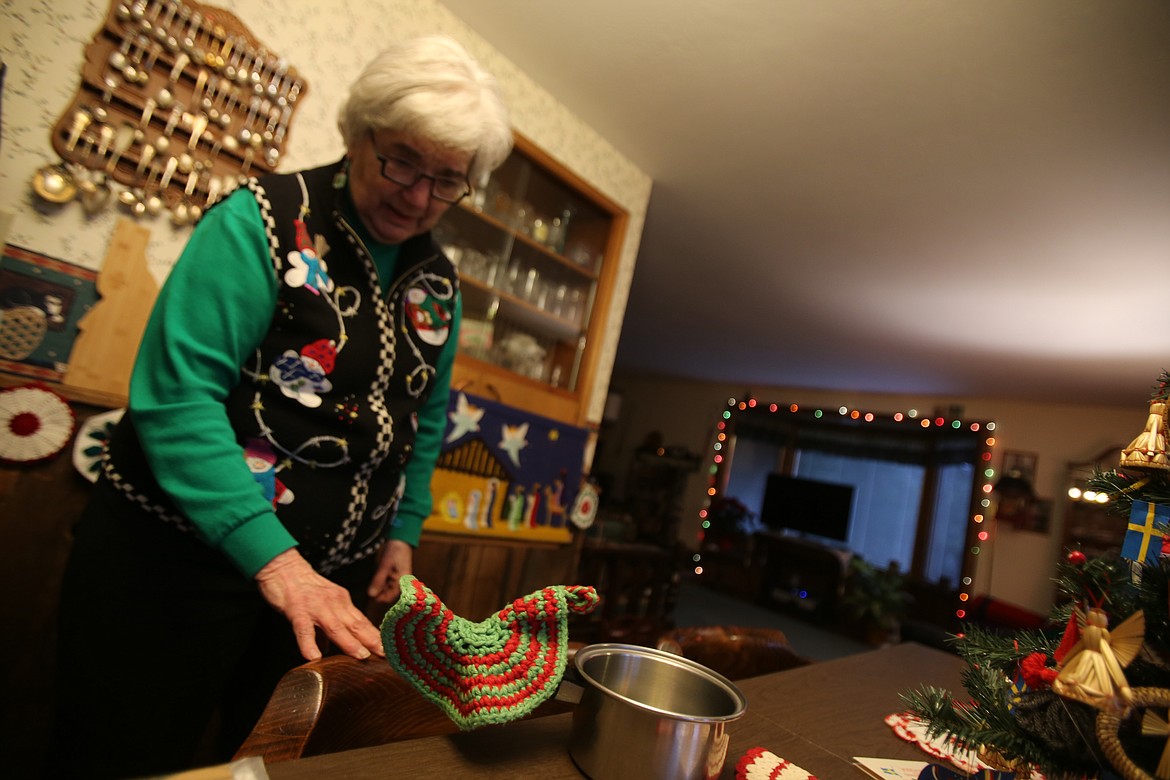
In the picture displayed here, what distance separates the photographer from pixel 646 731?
0.45 metres

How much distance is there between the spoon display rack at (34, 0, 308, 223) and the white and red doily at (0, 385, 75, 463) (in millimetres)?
483

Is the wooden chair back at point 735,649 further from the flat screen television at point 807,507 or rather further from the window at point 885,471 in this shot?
the flat screen television at point 807,507

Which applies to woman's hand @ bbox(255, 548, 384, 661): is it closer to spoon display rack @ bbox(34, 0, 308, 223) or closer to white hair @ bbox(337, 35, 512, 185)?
white hair @ bbox(337, 35, 512, 185)

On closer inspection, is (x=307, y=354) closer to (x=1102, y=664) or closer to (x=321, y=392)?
(x=321, y=392)

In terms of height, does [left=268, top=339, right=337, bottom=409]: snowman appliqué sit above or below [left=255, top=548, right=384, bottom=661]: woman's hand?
above

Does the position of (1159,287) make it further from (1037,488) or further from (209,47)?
(209,47)

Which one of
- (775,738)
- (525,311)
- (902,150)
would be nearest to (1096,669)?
(775,738)

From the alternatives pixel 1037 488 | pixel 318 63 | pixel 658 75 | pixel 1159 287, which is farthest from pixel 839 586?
pixel 318 63

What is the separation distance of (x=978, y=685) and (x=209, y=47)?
2.17m

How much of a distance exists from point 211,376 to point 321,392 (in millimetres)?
139

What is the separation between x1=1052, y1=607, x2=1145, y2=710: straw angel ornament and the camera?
35 cm

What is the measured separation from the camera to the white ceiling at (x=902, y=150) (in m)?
1.82

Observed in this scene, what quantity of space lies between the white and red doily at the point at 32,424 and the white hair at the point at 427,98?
1.11 m

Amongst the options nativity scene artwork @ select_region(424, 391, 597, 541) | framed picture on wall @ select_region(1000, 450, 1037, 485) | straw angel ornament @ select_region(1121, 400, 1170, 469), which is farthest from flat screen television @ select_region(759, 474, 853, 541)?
straw angel ornament @ select_region(1121, 400, 1170, 469)
